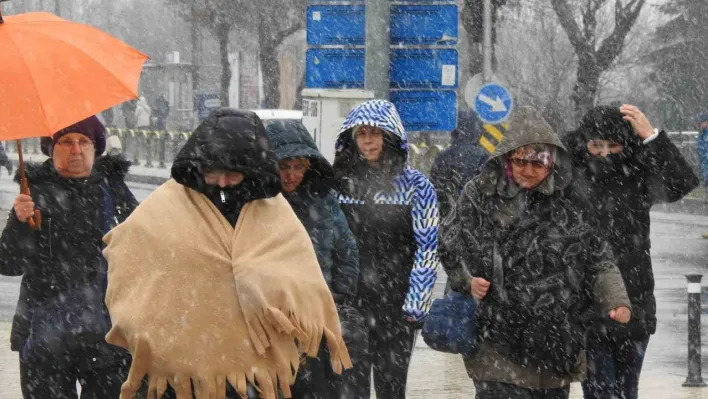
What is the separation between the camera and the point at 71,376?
6.04 meters

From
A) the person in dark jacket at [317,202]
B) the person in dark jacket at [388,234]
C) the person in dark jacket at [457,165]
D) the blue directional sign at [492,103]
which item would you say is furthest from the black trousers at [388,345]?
the blue directional sign at [492,103]

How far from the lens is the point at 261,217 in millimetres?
4461

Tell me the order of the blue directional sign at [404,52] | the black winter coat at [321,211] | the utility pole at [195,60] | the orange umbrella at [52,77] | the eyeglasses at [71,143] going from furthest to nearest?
the utility pole at [195,60] → the blue directional sign at [404,52] → the black winter coat at [321,211] → the eyeglasses at [71,143] → the orange umbrella at [52,77]

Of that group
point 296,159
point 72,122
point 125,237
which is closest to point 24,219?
point 72,122

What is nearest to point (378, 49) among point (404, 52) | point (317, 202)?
point (404, 52)

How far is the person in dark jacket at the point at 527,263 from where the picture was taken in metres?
5.91

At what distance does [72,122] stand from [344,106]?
5871 millimetres

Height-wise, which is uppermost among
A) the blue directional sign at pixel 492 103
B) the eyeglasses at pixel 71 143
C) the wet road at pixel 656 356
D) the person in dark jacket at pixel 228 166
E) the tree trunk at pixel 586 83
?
the person in dark jacket at pixel 228 166

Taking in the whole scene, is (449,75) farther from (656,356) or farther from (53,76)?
(53,76)

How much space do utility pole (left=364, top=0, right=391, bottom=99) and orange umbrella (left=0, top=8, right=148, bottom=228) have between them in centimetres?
414

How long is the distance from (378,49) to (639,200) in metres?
3.75

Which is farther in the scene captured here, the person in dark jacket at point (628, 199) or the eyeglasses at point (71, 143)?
the person in dark jacket at point (628, 199)

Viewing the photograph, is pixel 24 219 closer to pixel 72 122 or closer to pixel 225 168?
pixel 72 122

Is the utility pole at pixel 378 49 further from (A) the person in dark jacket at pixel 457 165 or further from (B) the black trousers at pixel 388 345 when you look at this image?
(B) the black trousers at pixel 388 345
